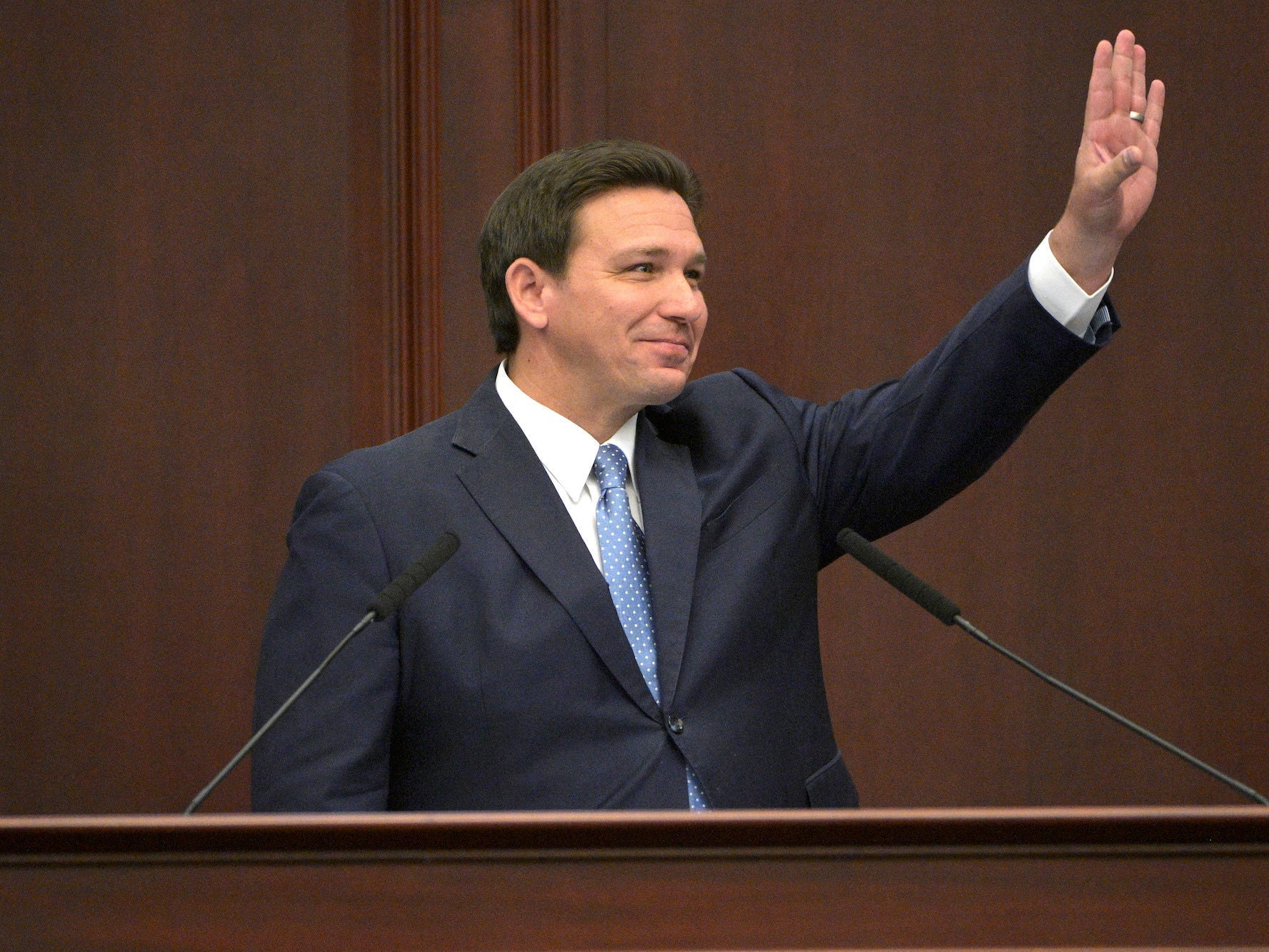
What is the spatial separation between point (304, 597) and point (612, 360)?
43cm

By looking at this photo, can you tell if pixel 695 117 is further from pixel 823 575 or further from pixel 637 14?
pixel 823 575

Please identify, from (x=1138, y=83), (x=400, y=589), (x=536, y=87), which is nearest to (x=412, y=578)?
(x=400, y=589)

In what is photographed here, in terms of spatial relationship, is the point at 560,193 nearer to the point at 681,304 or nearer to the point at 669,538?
the point at 681,304

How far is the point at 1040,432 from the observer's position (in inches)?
91.4

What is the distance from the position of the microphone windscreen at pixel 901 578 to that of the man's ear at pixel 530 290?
0.56 metres

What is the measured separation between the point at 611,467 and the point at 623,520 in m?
0.08

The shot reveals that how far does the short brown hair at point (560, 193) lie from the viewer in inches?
69.7

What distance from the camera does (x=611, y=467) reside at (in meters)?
1.70

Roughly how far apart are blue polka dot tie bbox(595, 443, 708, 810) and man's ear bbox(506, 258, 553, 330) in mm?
219

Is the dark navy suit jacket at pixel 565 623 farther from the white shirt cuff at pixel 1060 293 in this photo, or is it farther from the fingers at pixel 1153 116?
the fingers at pixel 1153 116

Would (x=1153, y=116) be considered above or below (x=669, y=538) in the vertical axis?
above

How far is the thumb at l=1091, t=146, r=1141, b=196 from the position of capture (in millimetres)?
1433

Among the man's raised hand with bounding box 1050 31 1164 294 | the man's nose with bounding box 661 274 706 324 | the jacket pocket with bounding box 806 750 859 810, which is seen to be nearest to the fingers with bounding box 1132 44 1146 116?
the man's raised hand with bounding box 1050 31 1164 294

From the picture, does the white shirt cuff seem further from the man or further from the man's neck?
the man's neck
